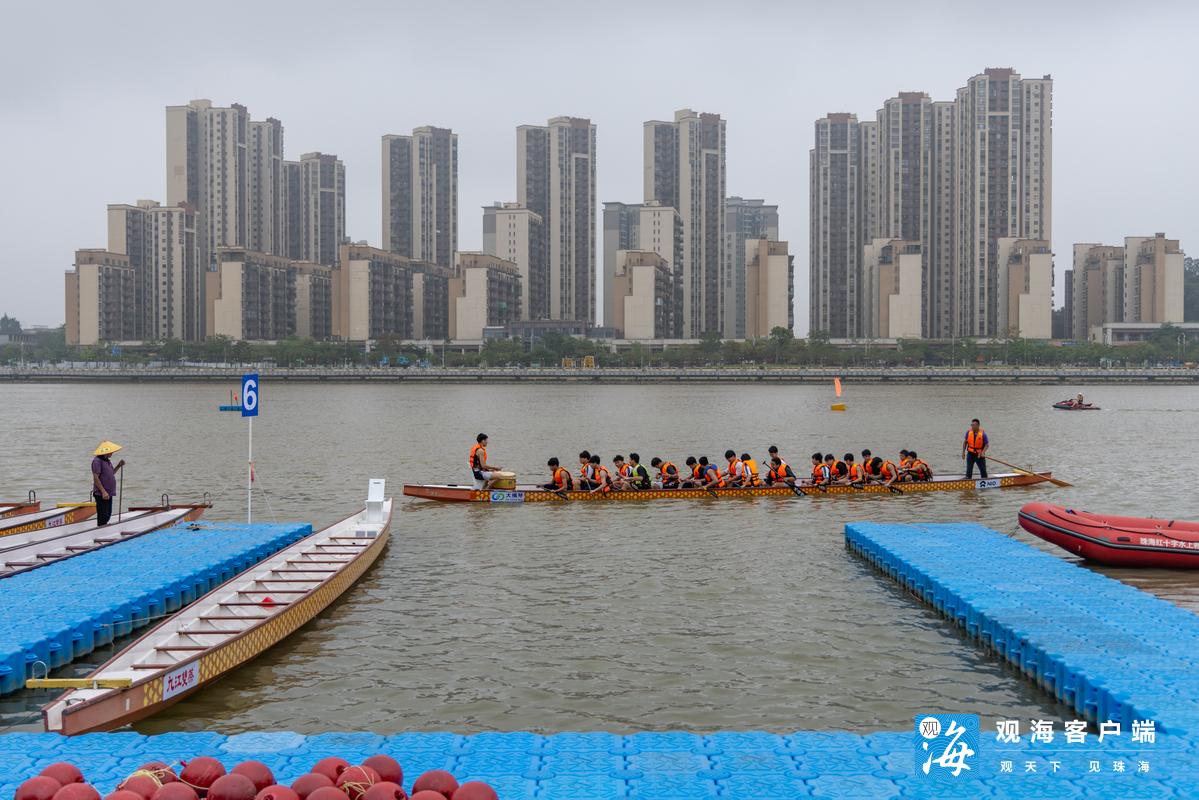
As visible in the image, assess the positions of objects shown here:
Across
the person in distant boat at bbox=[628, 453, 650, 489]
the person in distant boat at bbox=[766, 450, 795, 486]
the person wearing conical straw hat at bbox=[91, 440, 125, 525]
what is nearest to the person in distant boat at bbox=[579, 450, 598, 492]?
the person in distant boat at bbox=[628, 453, 650, 489]

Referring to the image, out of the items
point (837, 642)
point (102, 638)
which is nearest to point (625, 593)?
point (837, 642)

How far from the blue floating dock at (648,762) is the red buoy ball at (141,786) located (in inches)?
58.0

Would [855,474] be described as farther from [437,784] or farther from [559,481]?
[437,784]

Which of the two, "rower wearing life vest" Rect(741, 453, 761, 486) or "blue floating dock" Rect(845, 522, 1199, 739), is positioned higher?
"rower wearing life vest" Rect(741, 453, 761, 486)

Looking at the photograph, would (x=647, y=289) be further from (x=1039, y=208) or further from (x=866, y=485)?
(x=866, y=485)

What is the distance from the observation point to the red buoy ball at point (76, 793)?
6.61 meters

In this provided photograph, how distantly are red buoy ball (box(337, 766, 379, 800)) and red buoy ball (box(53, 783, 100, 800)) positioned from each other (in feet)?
5.35

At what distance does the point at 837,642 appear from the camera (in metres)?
14.2

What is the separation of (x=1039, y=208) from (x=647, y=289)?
71167 mm

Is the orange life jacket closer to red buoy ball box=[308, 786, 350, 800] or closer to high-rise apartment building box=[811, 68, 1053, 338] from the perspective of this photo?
red buoy ball box=[308, 786, 350, 800]

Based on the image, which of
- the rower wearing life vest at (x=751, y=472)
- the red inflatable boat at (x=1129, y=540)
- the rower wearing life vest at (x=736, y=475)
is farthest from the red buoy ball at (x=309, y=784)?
the rower wearing life vest at (x=751, y=472)

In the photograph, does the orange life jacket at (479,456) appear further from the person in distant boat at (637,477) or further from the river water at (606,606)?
the person in distant boat at (637,477)

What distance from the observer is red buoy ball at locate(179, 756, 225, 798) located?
22.9 feet

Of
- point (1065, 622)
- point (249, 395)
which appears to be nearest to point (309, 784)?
point (1065, 622)
